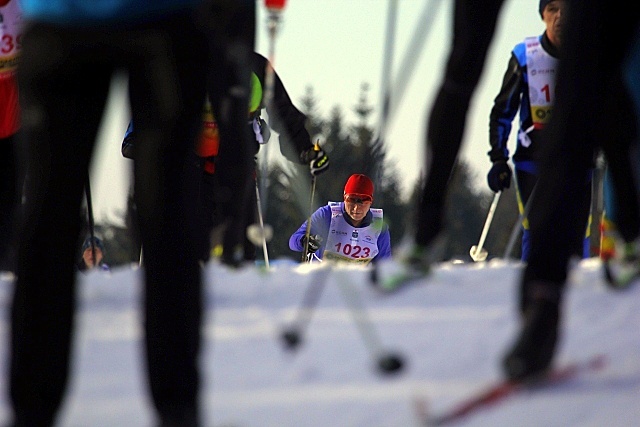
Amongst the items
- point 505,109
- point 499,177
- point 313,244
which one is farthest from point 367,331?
point 313,244

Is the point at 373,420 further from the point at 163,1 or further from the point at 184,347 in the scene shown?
the point at 163,1

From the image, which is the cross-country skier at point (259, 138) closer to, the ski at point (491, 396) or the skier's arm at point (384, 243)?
the skier's arm at point (384, 243)

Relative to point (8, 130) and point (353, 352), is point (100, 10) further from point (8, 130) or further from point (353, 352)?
point (8, 130)

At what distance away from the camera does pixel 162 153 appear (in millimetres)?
2924

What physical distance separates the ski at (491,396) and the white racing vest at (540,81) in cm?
359

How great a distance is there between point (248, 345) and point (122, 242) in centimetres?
5865

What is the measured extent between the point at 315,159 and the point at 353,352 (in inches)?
164

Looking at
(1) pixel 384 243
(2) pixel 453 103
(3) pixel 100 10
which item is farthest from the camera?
(1) pixel 384 243

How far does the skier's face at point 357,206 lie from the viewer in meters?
9.84

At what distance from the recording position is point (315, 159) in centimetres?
762

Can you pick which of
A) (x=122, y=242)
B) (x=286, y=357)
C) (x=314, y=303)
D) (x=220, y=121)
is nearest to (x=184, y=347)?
(x=286, y=357)

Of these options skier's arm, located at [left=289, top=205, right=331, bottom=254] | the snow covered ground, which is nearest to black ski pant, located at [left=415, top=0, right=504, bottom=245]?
the snow covered ground

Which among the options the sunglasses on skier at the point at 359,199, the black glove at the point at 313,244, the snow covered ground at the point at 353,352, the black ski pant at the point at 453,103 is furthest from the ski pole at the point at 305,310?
the sunglasses on skier at the point at 359,199

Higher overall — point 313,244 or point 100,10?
point 100,10
